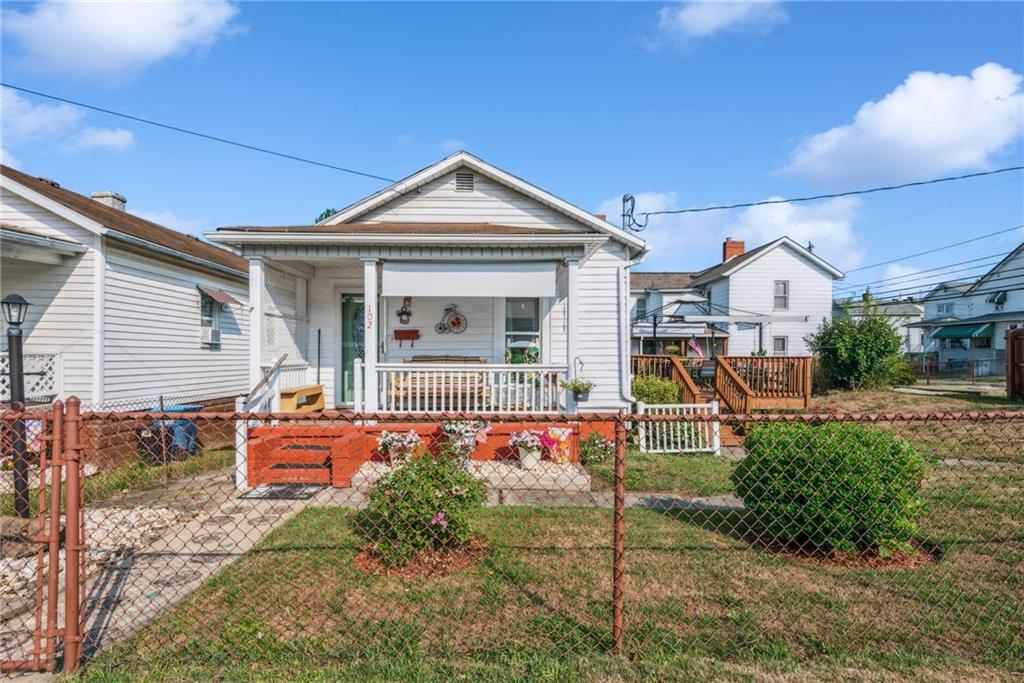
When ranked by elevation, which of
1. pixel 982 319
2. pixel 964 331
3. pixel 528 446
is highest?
pixel 982 319

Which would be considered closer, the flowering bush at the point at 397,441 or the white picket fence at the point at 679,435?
the flowering bush at the point at 397,441

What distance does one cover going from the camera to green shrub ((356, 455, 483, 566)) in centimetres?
411

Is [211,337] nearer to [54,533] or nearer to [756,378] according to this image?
[54,533]

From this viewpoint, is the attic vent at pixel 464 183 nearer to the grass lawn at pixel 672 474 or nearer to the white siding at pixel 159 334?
the grass lawn at pixel 672 474

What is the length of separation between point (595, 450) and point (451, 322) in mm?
3555

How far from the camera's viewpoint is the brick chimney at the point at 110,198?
516 inches

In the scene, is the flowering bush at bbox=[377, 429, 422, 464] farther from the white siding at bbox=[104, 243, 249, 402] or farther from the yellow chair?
the white siding at bbox=[104, 243, 249, 402]

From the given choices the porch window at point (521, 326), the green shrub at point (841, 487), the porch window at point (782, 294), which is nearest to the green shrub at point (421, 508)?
the green shrub at point (841, 487)

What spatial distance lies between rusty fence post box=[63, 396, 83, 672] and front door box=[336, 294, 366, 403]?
7.65 m

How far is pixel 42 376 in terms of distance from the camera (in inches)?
344

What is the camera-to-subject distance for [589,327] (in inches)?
380

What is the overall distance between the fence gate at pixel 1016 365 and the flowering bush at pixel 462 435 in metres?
14.8

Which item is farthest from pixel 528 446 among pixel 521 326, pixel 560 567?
pixel 521 326

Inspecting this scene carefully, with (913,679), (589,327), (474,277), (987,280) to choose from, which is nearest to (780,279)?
(987,280)
